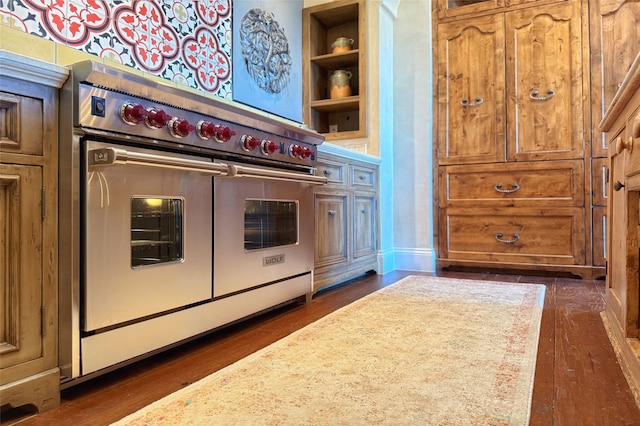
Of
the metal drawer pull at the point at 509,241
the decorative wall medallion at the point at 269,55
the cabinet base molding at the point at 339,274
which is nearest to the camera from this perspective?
the cabinet base molding at the point at 339,274

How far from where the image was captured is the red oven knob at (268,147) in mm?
1795

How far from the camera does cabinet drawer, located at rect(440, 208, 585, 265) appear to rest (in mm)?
2957

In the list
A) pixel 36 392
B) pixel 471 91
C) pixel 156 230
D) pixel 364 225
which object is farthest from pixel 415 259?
pixel 36 392

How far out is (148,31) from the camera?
1.99 m

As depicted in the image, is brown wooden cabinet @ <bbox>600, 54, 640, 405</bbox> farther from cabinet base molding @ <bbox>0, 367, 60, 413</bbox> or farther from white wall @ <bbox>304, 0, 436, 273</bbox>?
white wall @ <bbox>304, 0, 436, 273</bbox>

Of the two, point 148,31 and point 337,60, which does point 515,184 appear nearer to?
point 337,60

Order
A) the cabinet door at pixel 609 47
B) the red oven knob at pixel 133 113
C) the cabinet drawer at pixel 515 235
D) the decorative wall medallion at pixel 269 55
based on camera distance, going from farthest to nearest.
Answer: the cabinet drawer at pixel 515 235 → the cabinet door at pixel 609 47 → the decorative wall medallion at pixel 269 55 → the red oven knob at pixel 133 113

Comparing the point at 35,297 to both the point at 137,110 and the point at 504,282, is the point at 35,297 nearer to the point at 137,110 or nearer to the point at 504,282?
the point at 137,110

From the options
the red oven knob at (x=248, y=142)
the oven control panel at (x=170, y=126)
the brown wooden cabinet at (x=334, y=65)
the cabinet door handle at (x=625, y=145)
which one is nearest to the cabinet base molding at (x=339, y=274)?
the oven control panel at (x=170, y=126)

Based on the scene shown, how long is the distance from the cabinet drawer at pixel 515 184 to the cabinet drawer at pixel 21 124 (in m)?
2.86

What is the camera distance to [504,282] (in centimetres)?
275

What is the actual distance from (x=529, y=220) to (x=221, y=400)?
272 cm

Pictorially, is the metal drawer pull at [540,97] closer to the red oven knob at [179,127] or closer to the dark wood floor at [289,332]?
the dark wood floor at [289,332]

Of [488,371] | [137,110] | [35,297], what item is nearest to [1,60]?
[137,110]
